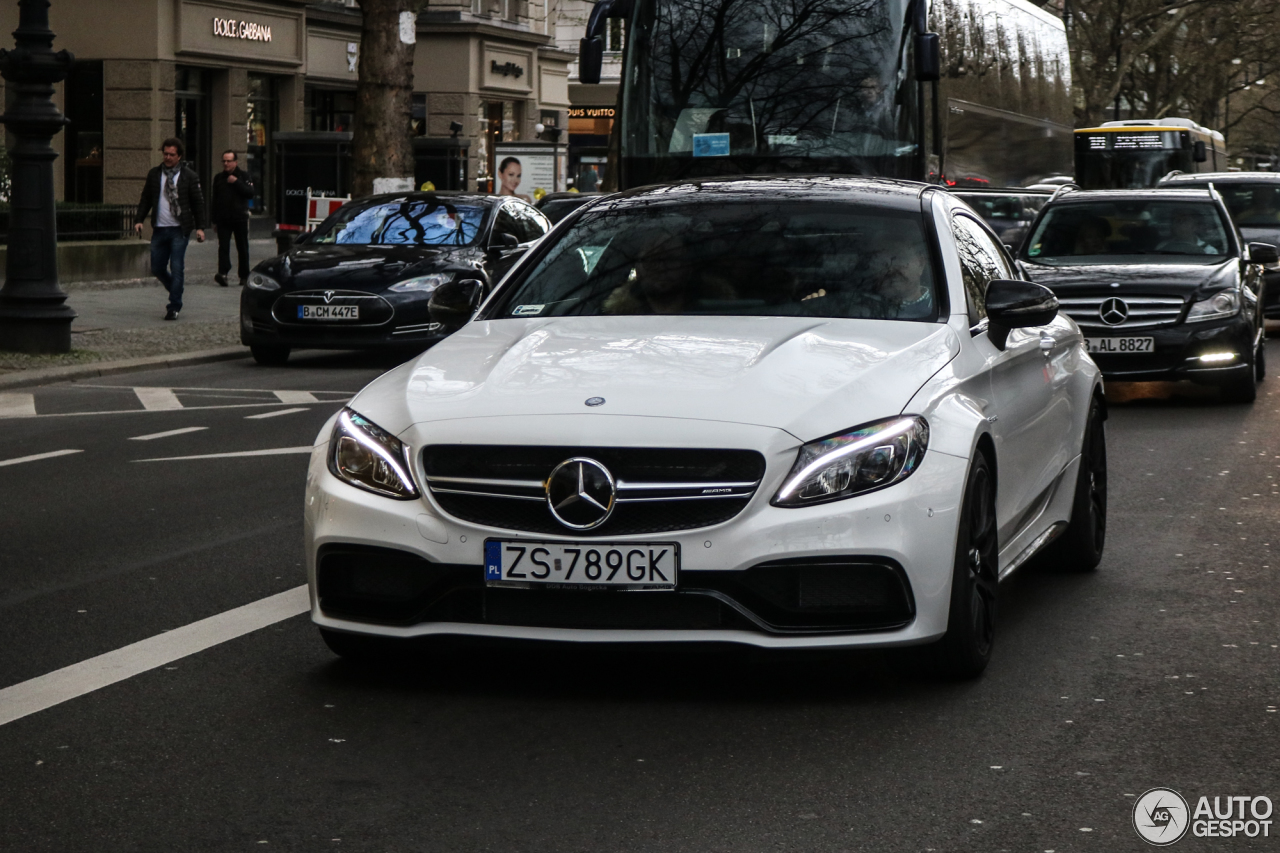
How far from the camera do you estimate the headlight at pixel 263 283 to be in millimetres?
17281

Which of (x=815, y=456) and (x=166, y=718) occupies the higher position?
(x=815, y=456)

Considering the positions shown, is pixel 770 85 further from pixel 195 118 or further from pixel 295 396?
pixel 195 118

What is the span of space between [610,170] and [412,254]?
14787mm

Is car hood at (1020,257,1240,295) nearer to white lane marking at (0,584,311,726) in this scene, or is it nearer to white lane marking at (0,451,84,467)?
white lane marking at (0,451,84,467)

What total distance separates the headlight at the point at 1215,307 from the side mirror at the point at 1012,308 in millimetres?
8071

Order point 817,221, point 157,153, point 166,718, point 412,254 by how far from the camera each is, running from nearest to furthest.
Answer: point 166,718 < point 817,221 < point 412,254 < point 157,153

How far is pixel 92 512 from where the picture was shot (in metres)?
9.06

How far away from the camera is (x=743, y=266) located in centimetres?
650

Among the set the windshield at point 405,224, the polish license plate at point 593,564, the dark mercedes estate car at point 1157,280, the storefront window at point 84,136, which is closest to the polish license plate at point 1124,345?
the dark mercedes estate car at point 1157,280

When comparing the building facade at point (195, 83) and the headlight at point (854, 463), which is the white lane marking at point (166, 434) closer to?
the headlight at point (854, 463)

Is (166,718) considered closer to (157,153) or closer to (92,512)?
(92,512)

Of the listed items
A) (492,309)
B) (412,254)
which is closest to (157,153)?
(412,254)

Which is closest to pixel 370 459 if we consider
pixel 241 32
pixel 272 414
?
pixel 272 414

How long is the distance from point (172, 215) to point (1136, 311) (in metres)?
11.7
